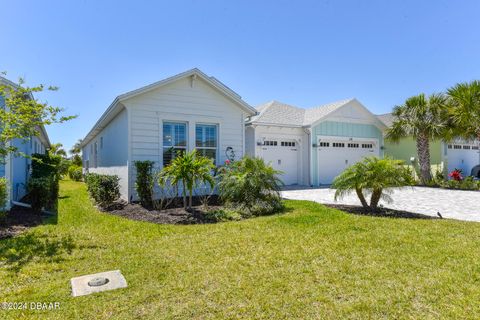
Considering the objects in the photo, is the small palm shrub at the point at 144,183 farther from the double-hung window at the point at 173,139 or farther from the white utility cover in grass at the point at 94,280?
the white utility cover in grass at the point at 94,280

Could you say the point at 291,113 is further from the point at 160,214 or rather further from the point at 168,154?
the point at 160,214

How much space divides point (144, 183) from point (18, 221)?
10.4 ft

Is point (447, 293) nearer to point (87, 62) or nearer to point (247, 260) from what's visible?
point (247, 260)

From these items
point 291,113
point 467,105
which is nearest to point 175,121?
point 291,113

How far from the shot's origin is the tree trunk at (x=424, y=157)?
15508 millimetres

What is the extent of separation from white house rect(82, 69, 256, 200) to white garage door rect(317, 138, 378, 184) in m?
6.61

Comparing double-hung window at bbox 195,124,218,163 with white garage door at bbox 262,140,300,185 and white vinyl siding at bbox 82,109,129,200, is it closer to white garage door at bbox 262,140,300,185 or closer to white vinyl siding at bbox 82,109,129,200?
white vinyl siding at bbox 82,109,129,200

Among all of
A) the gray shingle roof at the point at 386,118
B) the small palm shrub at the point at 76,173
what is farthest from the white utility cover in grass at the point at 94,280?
the small palm shrub at the point at 76,173

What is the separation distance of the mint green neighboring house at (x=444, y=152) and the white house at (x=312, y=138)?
2.61 m

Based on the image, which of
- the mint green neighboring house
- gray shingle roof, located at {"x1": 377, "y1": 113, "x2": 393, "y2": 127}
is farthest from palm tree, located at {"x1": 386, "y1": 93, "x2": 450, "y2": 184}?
gray shingle roof, located at {"x1": 377, "y1": 113, "x2": 393, "y2": 127}

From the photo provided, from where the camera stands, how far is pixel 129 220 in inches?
276

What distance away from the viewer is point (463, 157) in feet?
66.4

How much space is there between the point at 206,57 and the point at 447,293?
12.5m

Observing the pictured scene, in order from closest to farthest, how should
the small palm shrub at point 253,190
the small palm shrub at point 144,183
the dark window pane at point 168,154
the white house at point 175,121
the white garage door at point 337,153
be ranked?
the small palm shrub at point 253,190, the small palm shrub at point 144,183, the white house at point 175,121, the dark window pane at point 168,154, the white garage door at point 337,153
